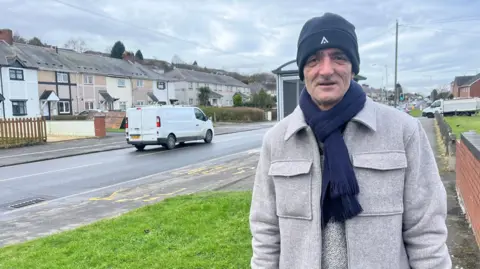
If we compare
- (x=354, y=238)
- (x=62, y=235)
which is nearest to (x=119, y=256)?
(x=62, y=235)

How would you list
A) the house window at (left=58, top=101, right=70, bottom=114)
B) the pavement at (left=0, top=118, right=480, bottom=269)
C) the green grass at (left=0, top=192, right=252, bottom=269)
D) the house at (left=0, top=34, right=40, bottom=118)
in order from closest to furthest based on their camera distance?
1. the green grass at (left=0, top=192, right=252, bottom=269)
2. the pavement at (left=0, top=118, right=480, bottom=269)
3. the house at (left=0, top=34, right=40, bottom=118)
4. the house window at (left=58, top=101, right=70, bottom=114)

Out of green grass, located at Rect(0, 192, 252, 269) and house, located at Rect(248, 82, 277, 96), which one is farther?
house, located at Rect(248, 82, 277, 96)

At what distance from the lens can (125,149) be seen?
1919 cm

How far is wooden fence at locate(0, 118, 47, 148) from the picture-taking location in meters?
20.6

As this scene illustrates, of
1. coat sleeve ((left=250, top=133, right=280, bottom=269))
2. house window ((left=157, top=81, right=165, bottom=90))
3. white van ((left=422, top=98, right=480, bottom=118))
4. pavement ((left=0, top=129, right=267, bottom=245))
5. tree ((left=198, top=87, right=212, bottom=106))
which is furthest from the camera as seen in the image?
tree ((left=198, top=87, right=212, bottom=106))

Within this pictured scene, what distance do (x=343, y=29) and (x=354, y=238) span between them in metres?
0.90

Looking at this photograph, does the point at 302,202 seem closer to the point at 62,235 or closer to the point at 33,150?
the point at 62,235

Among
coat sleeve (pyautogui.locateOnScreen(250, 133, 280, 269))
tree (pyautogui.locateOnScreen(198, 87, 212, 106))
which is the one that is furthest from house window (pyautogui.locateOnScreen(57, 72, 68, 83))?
coat sleeve (pyautogui.locateOnScreen(250, 133, 280, 269))

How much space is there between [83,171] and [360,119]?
486 inches

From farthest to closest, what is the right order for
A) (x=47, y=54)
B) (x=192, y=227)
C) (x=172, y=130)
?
(x=47, y=54)
(x=172, y=130)
(x=192, y=227)

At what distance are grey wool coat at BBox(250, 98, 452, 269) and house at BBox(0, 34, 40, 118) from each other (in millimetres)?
38626

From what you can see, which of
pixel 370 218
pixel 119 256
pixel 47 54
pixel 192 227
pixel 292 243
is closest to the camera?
pixel 370 218

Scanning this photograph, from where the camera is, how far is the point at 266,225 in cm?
186

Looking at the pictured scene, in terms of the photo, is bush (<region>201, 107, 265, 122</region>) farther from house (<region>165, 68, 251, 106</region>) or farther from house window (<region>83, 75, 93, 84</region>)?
house (<region>165, 68, 251, 106</region>)
